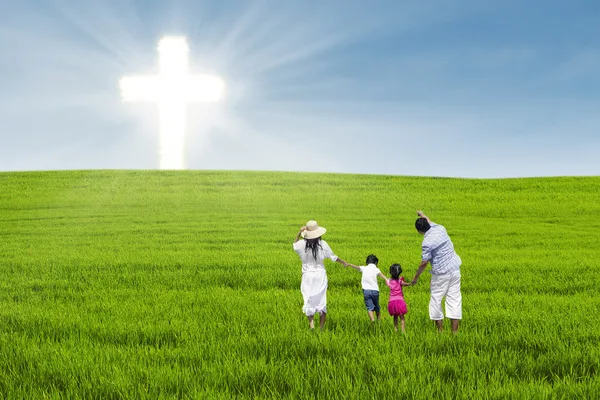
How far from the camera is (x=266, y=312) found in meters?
9.58

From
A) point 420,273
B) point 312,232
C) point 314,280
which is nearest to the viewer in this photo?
point 420,273

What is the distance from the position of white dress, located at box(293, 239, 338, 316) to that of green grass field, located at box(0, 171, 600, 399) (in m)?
0.43

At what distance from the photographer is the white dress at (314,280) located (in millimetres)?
8125

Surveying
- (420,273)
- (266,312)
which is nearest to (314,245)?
(420,273)

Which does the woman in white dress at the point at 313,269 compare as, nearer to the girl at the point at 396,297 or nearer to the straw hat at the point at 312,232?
the straw hat at the point at 312,232

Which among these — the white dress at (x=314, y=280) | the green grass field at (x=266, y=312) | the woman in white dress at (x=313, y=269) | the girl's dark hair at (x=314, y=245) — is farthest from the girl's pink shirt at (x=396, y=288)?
the girl's dark hair at (x=314, y=245)

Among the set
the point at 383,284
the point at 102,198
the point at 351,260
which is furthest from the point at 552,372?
the point at 102,198

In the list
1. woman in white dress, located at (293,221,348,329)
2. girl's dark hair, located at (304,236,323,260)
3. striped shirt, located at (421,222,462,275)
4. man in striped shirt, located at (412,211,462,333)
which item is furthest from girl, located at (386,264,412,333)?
girl's dark hair, located at (304,236,323,260)

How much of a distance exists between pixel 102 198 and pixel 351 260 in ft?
94.7

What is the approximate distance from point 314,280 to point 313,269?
18 centimetres

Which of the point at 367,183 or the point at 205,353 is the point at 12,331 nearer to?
the point at 205,353

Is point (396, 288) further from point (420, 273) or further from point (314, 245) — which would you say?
point (314, 245)

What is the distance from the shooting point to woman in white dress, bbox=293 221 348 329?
811 cm

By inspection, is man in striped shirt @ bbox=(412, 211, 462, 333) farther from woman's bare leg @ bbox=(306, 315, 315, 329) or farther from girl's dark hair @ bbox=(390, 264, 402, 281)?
woman's bare leg @ bbox=(306, 315, 315, 329)
